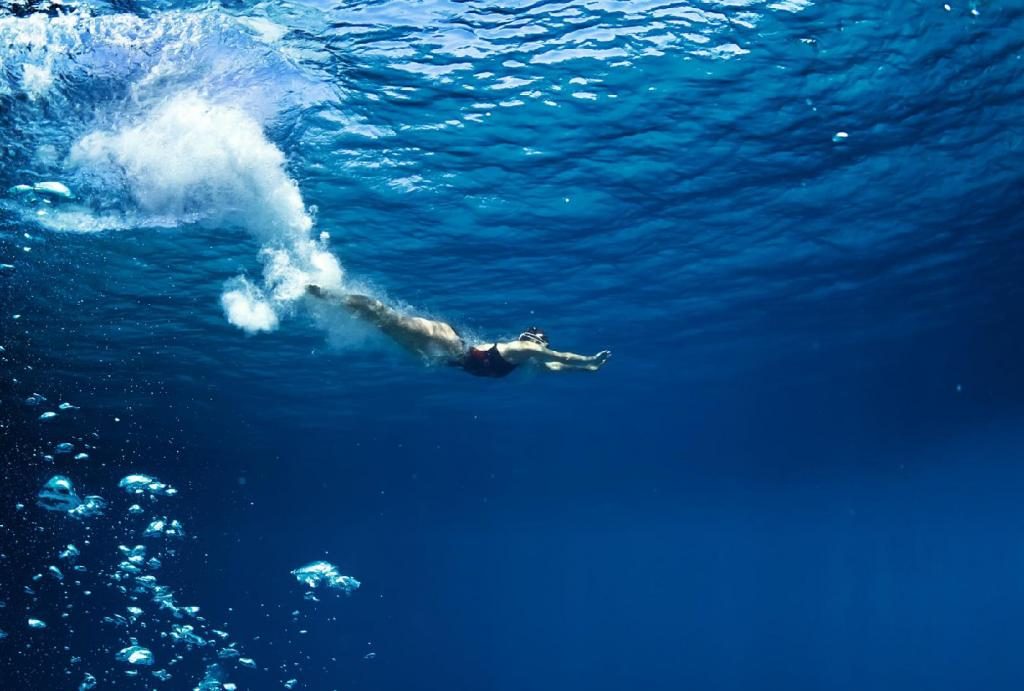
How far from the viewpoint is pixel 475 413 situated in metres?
32.6

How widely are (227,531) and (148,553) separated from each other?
38.3 ft

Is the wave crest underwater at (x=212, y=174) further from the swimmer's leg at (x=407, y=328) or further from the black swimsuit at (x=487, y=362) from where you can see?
the black swimsuit at (x=487, y=362)

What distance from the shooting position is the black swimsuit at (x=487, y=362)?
30.8ft

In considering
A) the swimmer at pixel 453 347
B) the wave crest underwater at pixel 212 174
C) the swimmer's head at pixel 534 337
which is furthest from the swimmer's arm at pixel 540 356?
the wave crest underwater at pixel 212 174

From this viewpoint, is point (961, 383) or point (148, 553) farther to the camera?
point (148, 553)

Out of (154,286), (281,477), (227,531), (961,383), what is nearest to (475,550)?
(227,531)

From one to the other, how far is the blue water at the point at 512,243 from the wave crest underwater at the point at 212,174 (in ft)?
0.25

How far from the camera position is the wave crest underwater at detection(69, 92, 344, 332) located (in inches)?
480

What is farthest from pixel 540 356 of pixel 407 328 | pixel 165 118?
pixel 165 118

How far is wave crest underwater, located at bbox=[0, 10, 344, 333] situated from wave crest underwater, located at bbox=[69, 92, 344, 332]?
1.0 inches

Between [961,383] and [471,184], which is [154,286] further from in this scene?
[961,383]

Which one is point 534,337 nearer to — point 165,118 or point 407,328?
point 407,328

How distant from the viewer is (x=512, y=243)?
58.0ft

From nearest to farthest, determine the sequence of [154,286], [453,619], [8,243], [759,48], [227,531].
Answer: [759,48] → [8,243] → [154,286] → [227,531] → [453,619]
